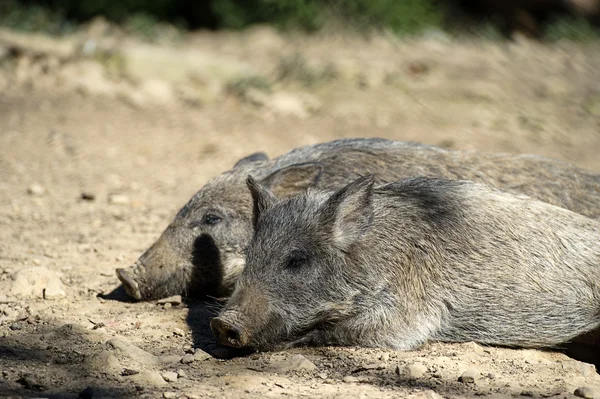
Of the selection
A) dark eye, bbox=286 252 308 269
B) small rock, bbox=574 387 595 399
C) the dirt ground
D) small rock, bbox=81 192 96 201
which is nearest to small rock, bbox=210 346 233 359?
the dirt ground

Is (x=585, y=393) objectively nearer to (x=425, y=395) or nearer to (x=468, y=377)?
(x=468, y=377)

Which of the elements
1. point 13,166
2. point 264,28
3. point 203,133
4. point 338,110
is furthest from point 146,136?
point 264,28

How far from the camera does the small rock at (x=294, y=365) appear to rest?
3865 millimetres

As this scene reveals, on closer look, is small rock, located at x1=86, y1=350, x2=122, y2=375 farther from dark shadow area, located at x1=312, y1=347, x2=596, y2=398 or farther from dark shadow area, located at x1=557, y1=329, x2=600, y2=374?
dark shadow area, located at x1=557, y1=329, x2=600, y2=374

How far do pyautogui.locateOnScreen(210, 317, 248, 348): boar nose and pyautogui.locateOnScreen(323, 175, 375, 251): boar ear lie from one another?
2.33ft

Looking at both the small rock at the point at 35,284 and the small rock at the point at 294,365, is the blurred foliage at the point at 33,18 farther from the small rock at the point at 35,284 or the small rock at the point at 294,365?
the small rock at the point at 294,365

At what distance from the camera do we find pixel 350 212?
4.37m

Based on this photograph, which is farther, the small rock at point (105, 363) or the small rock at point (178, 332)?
the small rock at point (178, 332)

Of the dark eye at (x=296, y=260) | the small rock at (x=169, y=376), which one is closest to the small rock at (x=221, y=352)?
the small rock at (x=169, y=376)

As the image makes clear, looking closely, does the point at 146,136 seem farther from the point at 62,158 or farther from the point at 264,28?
Answer: the point at 264,28

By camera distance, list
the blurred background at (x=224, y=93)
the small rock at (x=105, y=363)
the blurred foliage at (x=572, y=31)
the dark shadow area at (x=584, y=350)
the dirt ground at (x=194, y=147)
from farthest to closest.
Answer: the blurred foliage at (x=572, y=31)
the blurred background at (x=224, y=93)
the dark shadow area at (x=584, y=350)
the dirt ground at (x=194, y=147)
the small rock at (x=105, y=363)

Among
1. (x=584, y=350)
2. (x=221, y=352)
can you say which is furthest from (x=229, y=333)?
(x=584, y=350)

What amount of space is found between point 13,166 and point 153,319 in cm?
349

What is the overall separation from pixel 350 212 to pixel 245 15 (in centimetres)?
806
